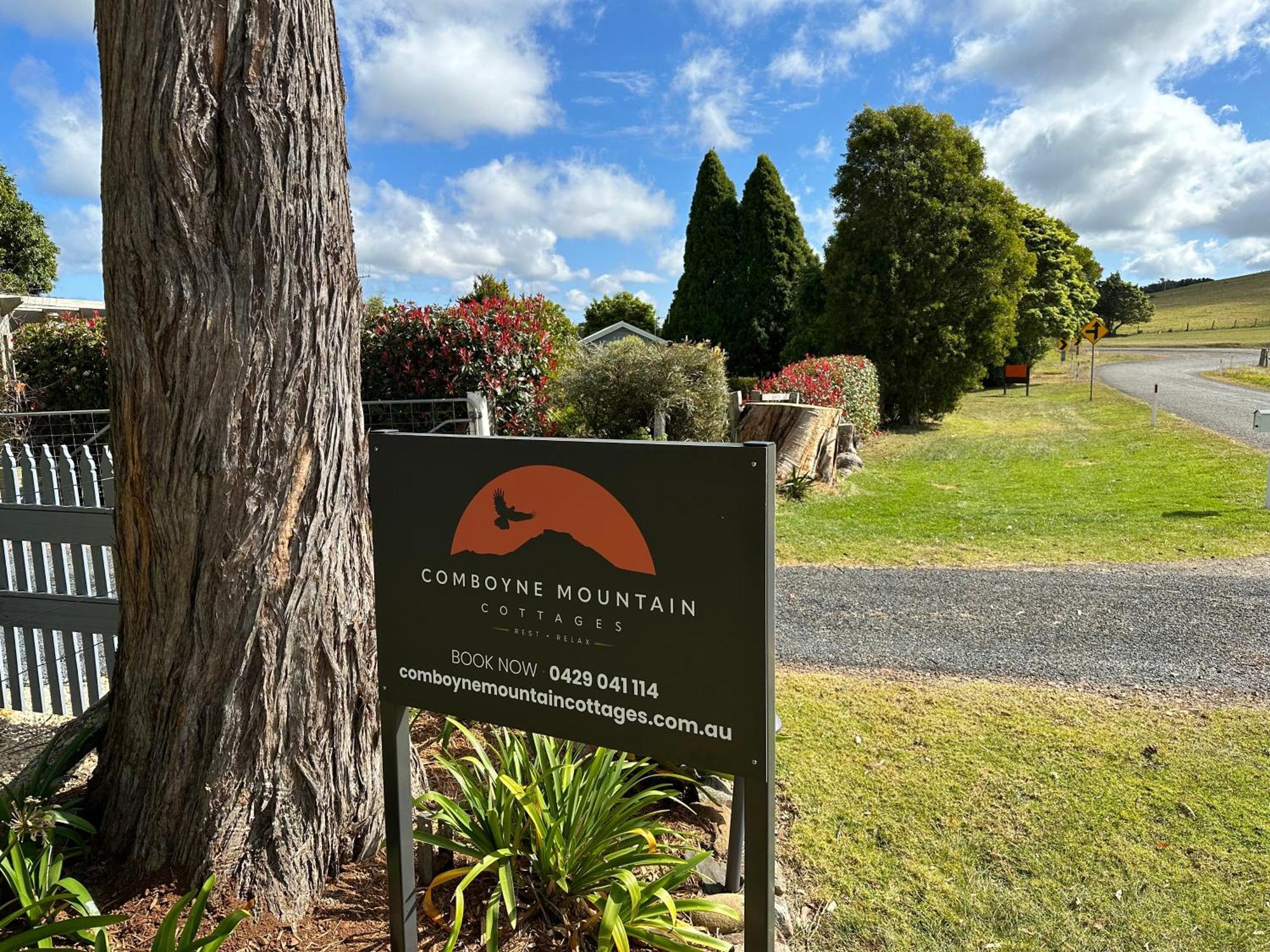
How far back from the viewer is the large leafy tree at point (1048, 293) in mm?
33906

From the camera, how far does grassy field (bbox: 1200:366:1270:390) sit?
27.3 m

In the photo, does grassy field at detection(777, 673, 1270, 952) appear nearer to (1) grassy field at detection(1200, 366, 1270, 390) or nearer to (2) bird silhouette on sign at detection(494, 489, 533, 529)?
(2) bird silhouette on sign at detection(494, 489, 533, 529)

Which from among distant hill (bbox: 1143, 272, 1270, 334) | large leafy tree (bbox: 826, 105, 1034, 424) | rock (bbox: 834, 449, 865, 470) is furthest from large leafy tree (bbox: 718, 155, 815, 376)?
distant hill (bbox: 1143, 272, 1270, 334)

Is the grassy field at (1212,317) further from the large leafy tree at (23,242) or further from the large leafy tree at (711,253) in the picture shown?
the large leafy tree at (23,242)

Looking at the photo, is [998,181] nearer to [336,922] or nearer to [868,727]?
[868,727]

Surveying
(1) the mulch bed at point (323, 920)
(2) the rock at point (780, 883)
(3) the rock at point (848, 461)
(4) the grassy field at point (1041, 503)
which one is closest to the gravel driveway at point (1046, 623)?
(4) the grassy field at point (1041, 503)

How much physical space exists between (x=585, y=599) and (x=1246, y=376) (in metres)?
36.0

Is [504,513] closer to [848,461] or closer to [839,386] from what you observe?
[848,461]

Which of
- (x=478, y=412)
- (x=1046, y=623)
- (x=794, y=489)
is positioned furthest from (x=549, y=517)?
(x=794, y=489)

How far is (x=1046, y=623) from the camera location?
5.91m

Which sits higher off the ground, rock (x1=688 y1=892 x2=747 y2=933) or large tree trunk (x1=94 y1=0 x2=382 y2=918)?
large tree trunk (x1=94 y1=0 x2=382 y2=918)

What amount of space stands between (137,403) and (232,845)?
1407 millimetres

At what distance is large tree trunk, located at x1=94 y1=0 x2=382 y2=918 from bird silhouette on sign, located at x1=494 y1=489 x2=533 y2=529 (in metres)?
0.81

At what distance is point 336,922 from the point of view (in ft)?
8.02
